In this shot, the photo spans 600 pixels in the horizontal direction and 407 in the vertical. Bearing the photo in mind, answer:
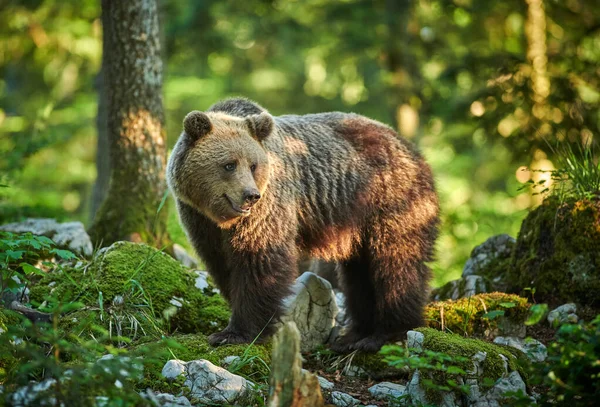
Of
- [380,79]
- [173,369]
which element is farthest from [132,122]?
[380,79]

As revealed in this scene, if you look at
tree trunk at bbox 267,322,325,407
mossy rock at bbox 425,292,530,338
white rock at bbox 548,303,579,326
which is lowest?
mossy rock at bbox 425,292,530,338

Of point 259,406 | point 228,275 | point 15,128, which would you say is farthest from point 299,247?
point 15,128

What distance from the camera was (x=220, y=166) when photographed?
5961 mm

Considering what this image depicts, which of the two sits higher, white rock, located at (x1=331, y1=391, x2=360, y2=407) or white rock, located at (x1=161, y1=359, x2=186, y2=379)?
white rock, located at (x1=161, y1=359, x2=186, y2=379)

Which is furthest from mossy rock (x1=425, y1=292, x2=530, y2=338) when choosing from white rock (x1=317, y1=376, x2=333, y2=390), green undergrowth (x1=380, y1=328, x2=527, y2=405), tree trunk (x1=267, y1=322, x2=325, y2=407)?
tree trunk (x1=267, y1=322, x2=325, y2=407)

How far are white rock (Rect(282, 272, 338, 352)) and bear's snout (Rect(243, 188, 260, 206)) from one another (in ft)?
4.23

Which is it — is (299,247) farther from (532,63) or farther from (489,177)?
(489,177)

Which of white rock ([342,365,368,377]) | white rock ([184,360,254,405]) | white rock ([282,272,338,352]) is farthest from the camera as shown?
white rock ([282,272,338,352])

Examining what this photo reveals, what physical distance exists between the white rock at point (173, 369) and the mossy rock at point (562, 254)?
156 inches

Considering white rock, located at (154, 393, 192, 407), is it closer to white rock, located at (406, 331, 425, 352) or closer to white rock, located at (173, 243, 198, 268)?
white rock, located at (406, 331, 425, 352)

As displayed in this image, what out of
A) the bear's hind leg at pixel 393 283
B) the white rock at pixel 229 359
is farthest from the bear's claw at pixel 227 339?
the bear's hind leg at pixel 393 283

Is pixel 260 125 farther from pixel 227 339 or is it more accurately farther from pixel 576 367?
pixel 576 367

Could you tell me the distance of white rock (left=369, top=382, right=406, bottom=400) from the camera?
5.72m

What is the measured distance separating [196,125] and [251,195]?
33.4 inches
